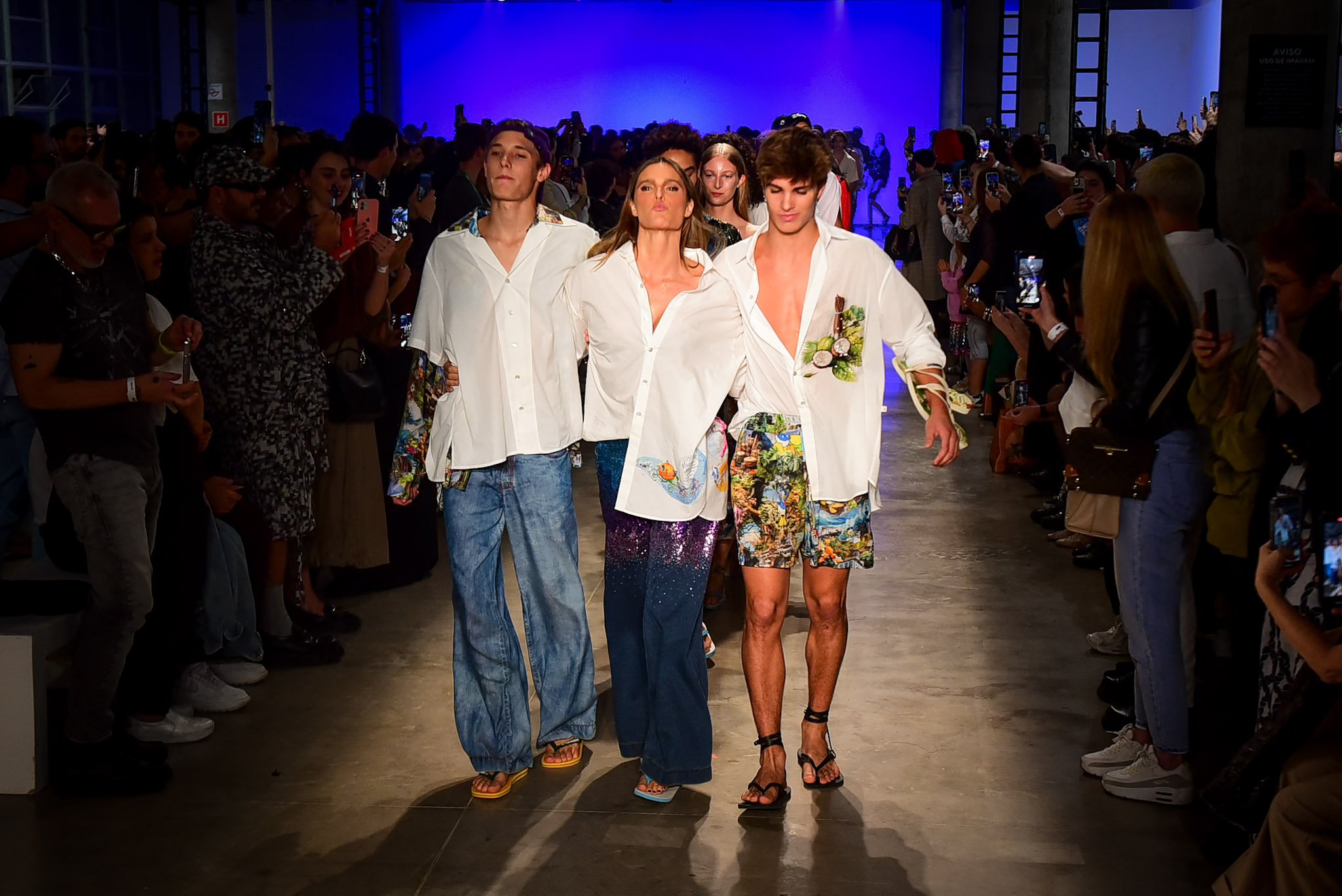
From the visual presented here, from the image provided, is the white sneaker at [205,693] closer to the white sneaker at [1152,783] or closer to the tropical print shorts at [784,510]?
the tropical print shorts at [784,510]

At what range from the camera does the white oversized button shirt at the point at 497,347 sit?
12.8ft

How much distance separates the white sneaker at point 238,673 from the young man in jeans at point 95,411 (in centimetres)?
79

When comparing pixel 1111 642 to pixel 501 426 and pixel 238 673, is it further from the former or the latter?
pixel 238 673

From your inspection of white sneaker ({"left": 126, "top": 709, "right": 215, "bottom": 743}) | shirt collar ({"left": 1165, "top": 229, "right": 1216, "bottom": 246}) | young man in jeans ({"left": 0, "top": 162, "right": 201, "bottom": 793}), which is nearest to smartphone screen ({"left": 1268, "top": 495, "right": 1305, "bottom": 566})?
shirt collar ({"left": 1165, "top": 229, "right": 1216, "bottom": 246})

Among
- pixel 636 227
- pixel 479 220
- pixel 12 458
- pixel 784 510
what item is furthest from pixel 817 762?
pixel 12 458

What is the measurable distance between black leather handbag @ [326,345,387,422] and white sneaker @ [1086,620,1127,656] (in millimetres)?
2803

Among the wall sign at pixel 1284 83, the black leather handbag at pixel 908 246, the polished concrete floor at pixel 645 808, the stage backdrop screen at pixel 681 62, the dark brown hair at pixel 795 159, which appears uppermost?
the stage backdrop screen at pixel 681 62

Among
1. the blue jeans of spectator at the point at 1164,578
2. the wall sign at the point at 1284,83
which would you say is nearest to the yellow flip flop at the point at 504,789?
the blue jeans of spectator at the point at 1164,578

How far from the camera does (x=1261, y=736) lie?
124 inches

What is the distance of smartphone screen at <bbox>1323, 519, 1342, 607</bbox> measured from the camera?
276cm

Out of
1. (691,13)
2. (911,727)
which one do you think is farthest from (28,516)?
(691,13)

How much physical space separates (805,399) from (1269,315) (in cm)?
114

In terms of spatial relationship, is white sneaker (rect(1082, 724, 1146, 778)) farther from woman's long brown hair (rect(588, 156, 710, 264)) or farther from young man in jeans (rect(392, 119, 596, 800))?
woman's long brown hair (rect(588, 156, 710, 264))

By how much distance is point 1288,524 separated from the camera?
298 cm
